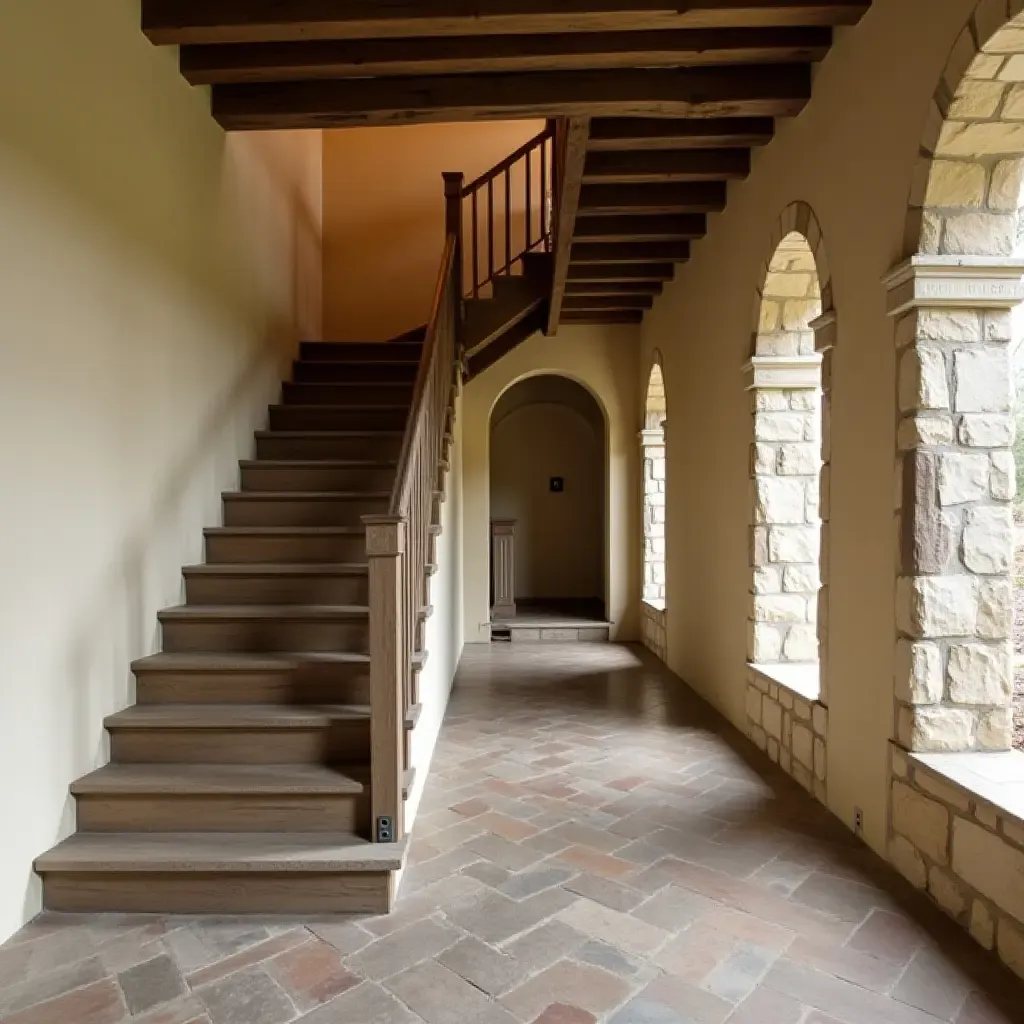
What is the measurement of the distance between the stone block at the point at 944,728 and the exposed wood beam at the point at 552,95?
267 centimetres

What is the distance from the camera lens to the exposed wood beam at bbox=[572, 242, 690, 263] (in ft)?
17.5

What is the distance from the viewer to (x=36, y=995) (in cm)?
199

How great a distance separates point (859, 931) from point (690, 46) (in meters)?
3.30

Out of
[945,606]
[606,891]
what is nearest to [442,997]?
[606,891]

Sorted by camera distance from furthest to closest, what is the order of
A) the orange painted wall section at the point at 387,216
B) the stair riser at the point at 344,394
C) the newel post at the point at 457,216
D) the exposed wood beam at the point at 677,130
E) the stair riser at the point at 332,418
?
the orange painted wall section at the point at 387,216
the newel post at the point at 457,216
the stair riser at the point at 344,394
the stair riser at the point at 332,418
the exposed wood beam at the point at 677,130

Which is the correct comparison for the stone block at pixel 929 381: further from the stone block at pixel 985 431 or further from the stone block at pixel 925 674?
the stone block at pixel 925 674

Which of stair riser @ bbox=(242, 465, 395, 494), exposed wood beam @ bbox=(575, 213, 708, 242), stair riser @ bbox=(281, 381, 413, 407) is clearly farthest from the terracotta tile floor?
exposed wood beam @ bbox=(575, 213, 708, 242)

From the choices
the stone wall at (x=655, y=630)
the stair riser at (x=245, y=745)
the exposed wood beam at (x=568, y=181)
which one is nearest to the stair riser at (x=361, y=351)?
the exposed wood beam at (x=568, y=181)

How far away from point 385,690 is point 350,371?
343 centimetres

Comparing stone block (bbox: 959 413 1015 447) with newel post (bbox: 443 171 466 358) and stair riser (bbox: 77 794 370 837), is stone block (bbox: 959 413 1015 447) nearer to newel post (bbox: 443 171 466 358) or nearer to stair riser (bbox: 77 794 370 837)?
stair riser (bbox: 77 794 370 837)

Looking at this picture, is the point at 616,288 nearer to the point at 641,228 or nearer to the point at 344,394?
the point at 641,228

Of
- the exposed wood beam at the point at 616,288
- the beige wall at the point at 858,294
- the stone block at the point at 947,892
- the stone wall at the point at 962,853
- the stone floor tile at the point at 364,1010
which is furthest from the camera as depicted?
the exposed wood beam at the point at 616,288

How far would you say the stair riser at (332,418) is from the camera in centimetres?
480

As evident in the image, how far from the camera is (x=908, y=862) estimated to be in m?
2.54
